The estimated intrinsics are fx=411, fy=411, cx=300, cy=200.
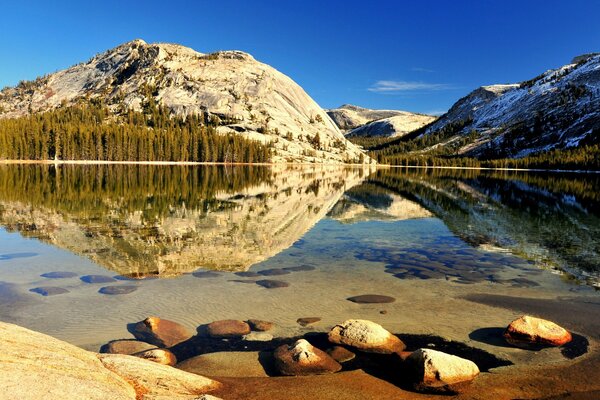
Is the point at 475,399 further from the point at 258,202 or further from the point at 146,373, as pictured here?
the point at 258,202

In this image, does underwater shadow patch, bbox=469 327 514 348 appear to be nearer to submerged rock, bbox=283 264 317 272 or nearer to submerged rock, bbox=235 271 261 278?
submerged rock, bbox=283 264 317 272

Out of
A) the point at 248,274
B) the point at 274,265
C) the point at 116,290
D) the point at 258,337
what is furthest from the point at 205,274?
the point at 258,337

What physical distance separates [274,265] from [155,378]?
13.3 metres

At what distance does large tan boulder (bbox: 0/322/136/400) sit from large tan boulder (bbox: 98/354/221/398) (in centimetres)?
27

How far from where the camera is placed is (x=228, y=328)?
45.2 feet

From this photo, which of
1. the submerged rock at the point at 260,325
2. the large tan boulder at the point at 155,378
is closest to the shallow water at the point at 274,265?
the submerged rock at the point at 260,325

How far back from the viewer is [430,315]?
50.6 feet

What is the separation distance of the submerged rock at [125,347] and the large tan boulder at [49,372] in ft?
→ 9.22

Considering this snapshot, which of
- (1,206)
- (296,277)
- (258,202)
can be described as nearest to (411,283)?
(296,277)

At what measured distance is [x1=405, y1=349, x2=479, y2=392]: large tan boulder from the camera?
10.1 m

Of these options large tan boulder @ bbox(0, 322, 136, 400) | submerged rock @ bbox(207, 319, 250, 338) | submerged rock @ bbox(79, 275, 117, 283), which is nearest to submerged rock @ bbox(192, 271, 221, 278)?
submerged rock @ bbox(79, 275, 117, 283)

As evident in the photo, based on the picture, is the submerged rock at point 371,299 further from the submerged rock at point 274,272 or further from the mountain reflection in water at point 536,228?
the mountain reflection in water at point 536,228

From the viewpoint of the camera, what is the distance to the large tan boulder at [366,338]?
40.2ft

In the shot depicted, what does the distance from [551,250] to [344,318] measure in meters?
18.9
